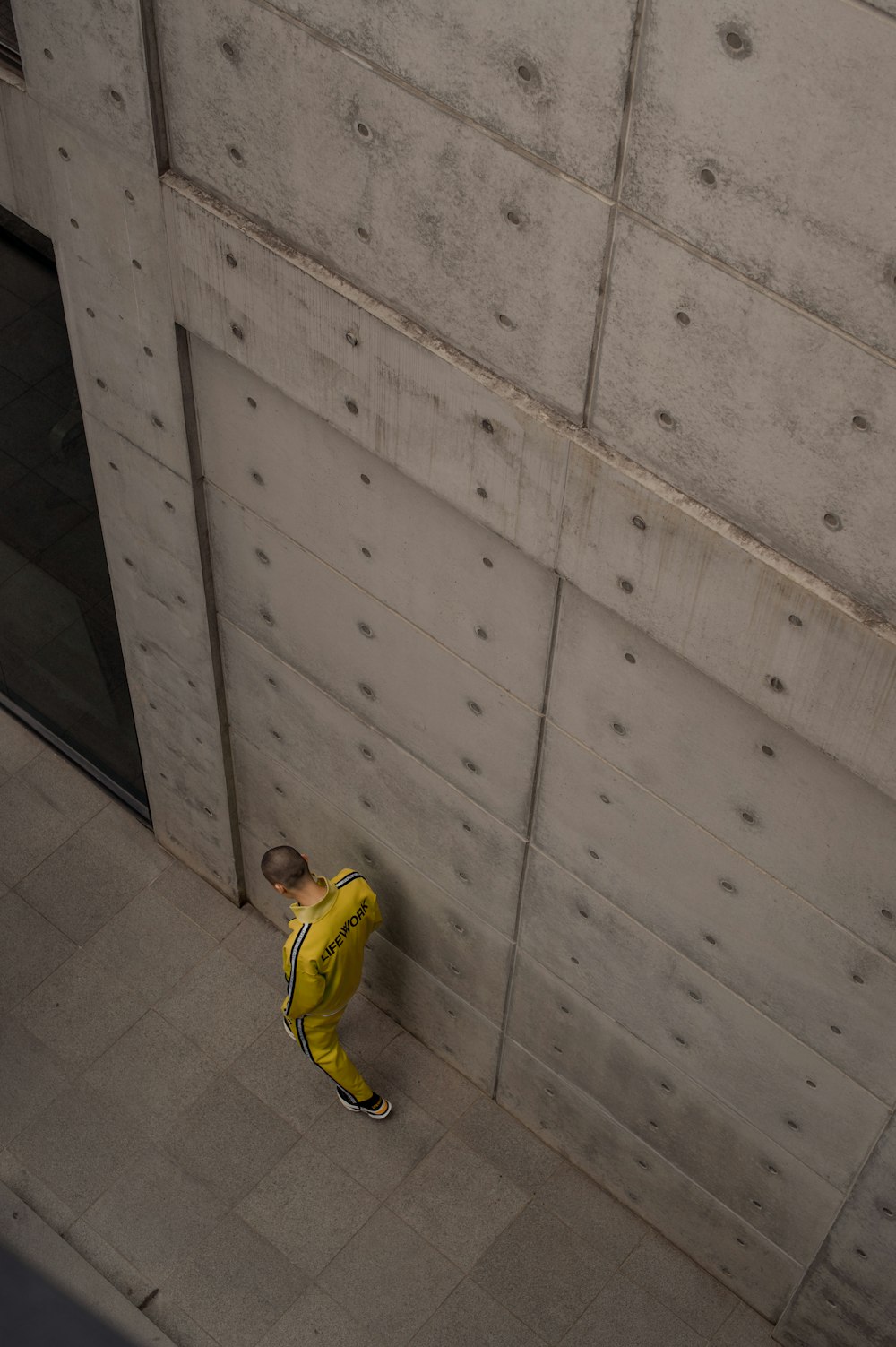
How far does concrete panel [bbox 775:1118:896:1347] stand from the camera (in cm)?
627

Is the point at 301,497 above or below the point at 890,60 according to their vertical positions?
→ below

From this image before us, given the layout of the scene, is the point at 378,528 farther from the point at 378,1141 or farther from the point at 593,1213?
the point at 593,1213

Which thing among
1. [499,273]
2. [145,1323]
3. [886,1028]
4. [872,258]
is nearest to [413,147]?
[499,273]

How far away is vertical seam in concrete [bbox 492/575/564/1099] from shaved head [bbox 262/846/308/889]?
3.38 ft

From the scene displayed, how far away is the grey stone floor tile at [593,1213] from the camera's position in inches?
313

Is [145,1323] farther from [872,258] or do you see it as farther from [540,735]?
[872,258]

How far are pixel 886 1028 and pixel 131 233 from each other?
408cm

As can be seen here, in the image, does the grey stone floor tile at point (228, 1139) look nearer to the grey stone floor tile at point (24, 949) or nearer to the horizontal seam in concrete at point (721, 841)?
the grey stone floor tile at point (24, 949)

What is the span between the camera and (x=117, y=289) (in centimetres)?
615

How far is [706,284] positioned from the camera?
4125mm

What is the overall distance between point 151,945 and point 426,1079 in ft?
5.94

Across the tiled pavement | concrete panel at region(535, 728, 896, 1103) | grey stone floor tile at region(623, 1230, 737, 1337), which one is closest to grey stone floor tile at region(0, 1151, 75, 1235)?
the tiled pavement

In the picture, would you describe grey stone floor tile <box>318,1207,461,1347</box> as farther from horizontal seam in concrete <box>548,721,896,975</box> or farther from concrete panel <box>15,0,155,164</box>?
concrete panel <box>15,0,155,164</box>

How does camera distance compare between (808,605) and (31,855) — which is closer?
(808,605)
